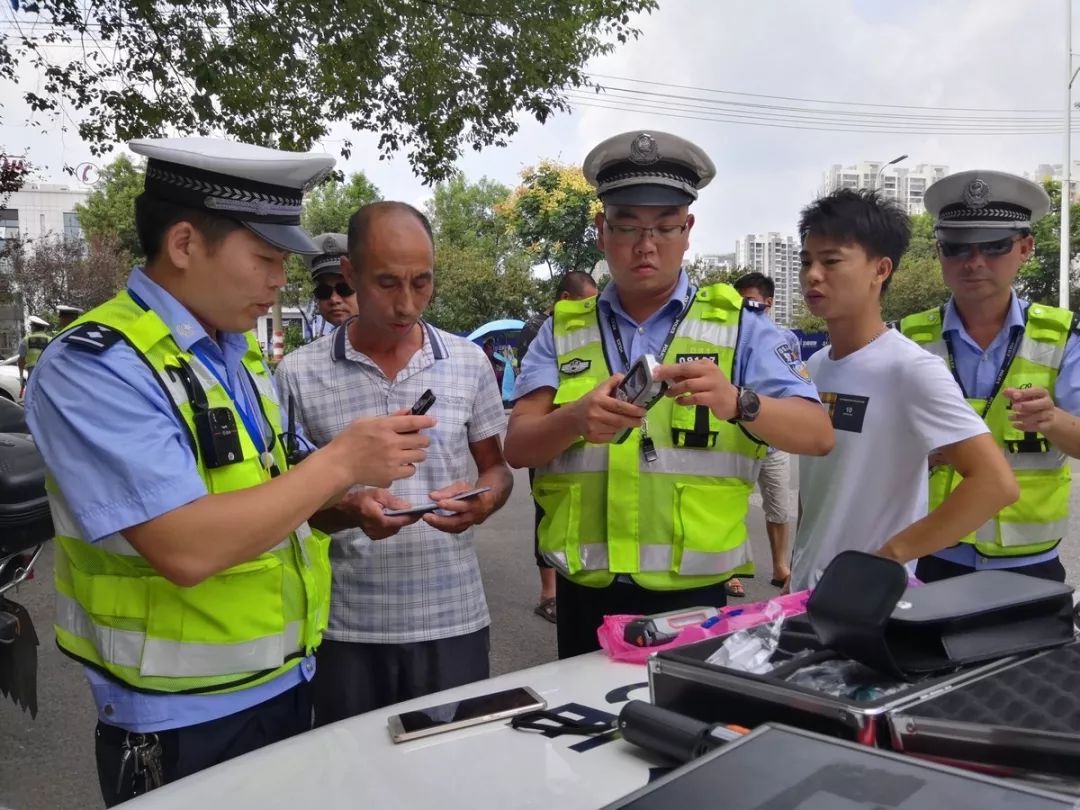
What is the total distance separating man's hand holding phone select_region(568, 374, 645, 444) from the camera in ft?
6.32

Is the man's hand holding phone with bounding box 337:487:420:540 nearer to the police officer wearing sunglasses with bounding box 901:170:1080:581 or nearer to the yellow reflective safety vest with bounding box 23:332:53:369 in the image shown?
the police officer wearing sunglasses with bounding box 901:170:1080:581

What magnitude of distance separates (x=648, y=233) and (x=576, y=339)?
0.36m

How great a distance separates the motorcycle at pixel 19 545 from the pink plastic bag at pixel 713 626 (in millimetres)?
1917

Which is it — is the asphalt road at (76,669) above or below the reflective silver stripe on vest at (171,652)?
below

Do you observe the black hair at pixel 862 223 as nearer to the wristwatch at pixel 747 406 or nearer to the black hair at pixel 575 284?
the wristwatch at pixel 747 406

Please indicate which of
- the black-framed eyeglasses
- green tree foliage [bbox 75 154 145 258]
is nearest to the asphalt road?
the black-framed eyeglasses

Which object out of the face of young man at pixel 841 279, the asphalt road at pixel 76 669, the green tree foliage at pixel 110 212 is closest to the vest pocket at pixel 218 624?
the face of young man at pixel 841 279

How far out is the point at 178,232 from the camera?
1.71 metres

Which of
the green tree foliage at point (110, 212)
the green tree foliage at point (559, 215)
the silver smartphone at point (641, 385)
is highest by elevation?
the green tree foliage at point (110, 212)

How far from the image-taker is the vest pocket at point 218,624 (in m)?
1.62

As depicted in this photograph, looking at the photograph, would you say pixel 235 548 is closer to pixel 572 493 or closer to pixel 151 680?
pixel 151 680

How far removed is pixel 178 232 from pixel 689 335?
126 centimetres

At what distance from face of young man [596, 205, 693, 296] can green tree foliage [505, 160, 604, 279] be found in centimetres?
2072

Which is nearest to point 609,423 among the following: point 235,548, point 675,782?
point 235,548
